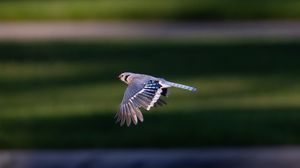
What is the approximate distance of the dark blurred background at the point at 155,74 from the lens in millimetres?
9177

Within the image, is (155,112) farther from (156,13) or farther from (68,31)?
(156,13)

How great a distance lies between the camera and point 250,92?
41.1 feet

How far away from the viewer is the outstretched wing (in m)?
4.97

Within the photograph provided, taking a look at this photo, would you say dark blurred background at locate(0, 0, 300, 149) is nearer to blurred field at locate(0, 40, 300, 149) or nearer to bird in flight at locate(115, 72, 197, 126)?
blurred field at locate(0, 40, 300, 149)

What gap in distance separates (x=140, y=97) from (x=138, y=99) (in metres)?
0.01

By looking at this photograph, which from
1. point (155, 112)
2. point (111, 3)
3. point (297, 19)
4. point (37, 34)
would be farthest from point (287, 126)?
point (111, 3)

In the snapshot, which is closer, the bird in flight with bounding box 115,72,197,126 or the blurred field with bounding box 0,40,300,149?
the bird in flight with bounding box 115,72,197,126

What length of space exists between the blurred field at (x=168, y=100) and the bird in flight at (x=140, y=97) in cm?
368

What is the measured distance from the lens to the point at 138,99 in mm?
5051

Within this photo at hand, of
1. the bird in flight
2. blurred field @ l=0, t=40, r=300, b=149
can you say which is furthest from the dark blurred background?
the bird in flight

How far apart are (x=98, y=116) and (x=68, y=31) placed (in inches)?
368

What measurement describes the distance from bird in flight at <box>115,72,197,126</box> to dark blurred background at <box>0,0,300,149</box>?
12.0 feet

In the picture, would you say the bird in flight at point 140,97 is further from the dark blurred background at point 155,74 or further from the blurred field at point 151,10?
the blurred field at point 151,10

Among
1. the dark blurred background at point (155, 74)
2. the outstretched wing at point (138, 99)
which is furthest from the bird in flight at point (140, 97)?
the dark blurred background at point (155, 74)
